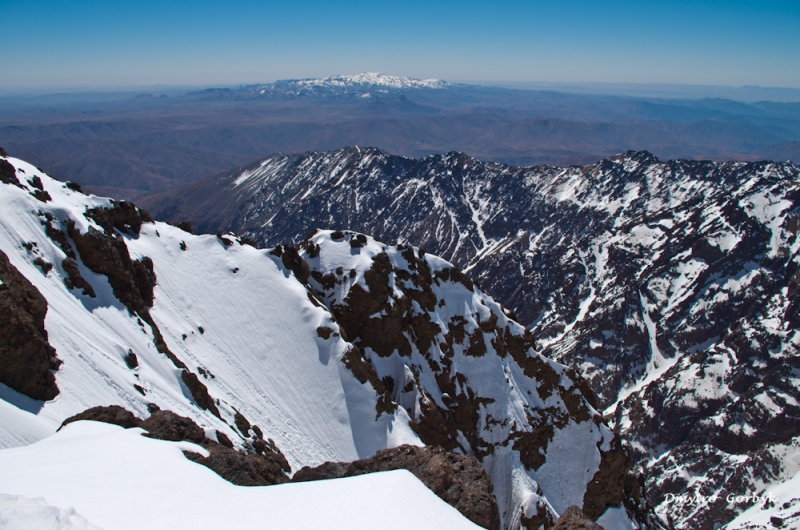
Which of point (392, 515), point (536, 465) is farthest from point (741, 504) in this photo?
point (392, 515)

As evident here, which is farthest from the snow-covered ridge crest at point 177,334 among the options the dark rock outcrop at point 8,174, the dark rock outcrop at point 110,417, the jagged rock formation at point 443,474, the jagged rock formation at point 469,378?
the jagged rock formation at point 443,474

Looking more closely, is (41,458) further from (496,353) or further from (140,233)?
(496,353)

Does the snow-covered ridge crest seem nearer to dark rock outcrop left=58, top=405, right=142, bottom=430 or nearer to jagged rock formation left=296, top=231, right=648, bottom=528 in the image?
dark rock outcrop left=58, top=405, right=142, bottom=430

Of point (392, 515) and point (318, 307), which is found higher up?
point (392, 515)

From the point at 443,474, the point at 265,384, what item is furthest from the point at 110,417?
the point at 265,384

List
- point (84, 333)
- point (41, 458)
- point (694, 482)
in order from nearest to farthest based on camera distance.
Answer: point (41, 458)
point (84, 333)
point (694, 482)

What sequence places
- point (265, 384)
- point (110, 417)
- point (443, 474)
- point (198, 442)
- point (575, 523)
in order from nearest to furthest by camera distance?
point (575, 523)
point (443, 474)
point (198, 442)
point (110, 417)
point (265, 384)

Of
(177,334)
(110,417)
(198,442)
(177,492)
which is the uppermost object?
(177,492)

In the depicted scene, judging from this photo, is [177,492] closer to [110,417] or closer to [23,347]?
[110,417]
